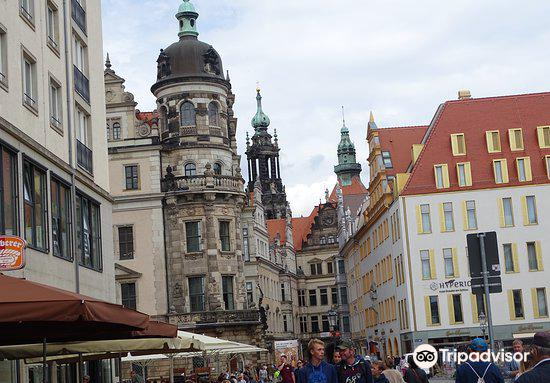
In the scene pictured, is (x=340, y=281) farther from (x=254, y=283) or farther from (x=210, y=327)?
(x=210, y=327)

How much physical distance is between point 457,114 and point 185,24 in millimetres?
19300

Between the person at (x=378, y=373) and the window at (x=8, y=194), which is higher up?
the window at (x=8, y=194)

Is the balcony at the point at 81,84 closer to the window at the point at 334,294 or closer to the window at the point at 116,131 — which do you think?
the window at the point at 116,131

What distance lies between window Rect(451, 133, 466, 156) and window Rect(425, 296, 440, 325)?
865 centimetres

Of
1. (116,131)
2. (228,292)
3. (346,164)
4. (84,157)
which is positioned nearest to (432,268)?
(228,292)

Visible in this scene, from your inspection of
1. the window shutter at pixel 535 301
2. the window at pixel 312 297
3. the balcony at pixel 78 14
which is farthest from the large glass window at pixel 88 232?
the window at pixel 312 297

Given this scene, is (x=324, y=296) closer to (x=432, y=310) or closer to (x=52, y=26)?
(x=432, y=310)

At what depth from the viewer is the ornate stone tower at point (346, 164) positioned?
15062 centimetres

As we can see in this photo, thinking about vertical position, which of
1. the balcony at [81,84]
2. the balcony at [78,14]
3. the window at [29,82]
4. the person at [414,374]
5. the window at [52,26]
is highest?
the balcony at [78,14]

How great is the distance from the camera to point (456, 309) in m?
55.9

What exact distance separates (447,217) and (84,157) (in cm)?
2961

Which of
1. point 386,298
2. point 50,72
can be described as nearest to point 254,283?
point 386,298

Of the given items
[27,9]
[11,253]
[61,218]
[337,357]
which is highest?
[27,9]

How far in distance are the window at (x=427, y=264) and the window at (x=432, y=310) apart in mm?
1240
